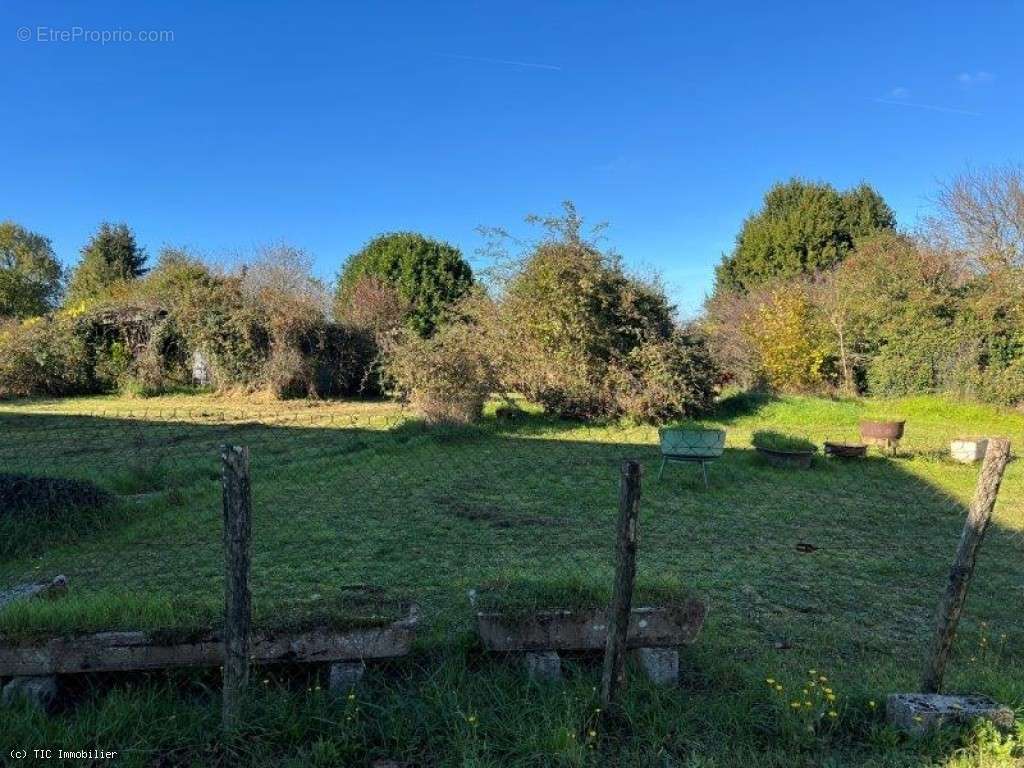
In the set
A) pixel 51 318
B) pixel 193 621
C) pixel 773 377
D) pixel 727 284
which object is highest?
pixel 727 284

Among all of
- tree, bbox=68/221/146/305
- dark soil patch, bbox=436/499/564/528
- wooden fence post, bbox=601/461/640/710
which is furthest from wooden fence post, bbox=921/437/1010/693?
tree, bbox=68/221/146/305

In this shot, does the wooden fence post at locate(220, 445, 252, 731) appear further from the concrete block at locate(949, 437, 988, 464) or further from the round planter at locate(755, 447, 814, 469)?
the concrete block at locate(949, 437, 988, 464)

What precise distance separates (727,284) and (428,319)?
1253cm

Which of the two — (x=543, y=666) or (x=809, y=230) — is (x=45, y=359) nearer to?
(x=543, y=666)

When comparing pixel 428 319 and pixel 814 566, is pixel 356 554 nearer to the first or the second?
pixel 814 566

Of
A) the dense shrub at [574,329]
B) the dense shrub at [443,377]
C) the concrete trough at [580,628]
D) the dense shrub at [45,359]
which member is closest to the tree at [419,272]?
the dense shrub at [45,359]

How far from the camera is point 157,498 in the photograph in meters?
5.57

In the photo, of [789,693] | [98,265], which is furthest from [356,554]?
[98,265]

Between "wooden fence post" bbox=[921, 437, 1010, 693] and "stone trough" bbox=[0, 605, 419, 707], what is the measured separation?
1929 millimetres

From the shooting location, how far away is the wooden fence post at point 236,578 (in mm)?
2008

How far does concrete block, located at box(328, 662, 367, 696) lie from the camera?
233 centimetres

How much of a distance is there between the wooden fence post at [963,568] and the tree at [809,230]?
2274 centimetres

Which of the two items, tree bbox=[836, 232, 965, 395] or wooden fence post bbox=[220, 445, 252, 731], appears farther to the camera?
tree bbox=[836, 232, 965, 395]

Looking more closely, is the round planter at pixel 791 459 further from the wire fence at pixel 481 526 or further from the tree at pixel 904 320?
the tree at pixel 904 320
